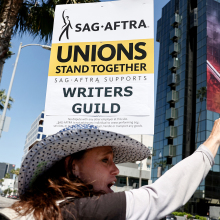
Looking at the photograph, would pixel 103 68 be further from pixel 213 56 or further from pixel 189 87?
pixel 189 87

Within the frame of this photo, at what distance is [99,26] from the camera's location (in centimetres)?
271

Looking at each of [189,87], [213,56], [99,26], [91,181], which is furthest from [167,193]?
[189,87]

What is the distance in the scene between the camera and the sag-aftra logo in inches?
104

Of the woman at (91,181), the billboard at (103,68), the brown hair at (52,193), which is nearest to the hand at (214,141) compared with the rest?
the woman at (91,181)

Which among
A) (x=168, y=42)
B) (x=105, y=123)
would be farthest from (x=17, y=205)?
(x=168, y=42)

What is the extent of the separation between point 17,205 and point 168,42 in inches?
1886

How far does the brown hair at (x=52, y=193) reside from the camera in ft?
Answer: 4.14

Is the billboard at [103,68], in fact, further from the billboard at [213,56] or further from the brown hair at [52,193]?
the billboard at [213,56]

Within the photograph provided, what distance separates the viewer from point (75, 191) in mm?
1405

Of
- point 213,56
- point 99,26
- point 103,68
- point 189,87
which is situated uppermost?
point 213,56

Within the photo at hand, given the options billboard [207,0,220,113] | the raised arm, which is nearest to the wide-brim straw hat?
the raised arm

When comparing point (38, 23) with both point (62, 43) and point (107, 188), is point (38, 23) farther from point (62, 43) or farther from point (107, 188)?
point (107, 188)

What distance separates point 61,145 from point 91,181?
0.26 meters

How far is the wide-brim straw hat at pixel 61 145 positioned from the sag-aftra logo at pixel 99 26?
4.33 feet
